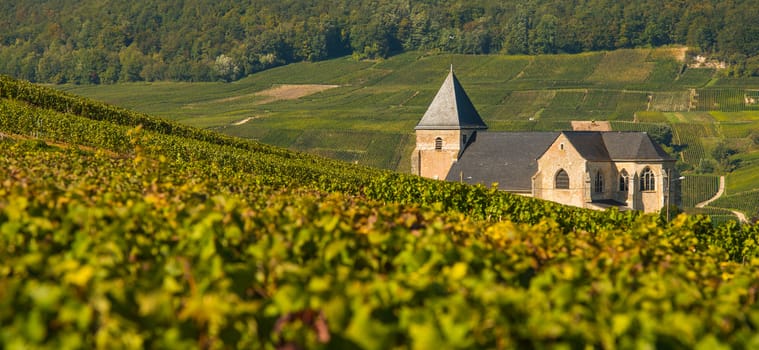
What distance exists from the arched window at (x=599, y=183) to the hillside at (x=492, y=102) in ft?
61.7

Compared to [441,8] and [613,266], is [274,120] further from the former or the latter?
[613,266]

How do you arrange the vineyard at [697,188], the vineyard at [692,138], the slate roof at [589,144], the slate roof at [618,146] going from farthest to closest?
the vineyard at [692,138]
the vineyard at [697,188]
the slate roof at [618,146]
the slate roof at [589,144]

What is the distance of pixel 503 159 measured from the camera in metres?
63.7

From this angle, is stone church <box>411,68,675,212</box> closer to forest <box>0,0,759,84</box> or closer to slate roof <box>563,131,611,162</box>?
slate roof <box>563,131,611,162</box>

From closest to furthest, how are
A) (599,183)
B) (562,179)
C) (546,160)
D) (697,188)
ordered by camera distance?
(562,179), (546,160), (599,183), (697,188)

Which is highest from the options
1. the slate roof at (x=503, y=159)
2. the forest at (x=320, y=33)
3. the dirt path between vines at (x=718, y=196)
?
the forest at (x=320, y=33)

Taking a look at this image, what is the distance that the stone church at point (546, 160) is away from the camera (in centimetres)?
6000

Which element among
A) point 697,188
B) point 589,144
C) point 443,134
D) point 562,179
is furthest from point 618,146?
point 697,188

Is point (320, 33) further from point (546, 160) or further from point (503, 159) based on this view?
point (546, 160)

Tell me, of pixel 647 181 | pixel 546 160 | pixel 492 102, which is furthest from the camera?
pixel 492 102

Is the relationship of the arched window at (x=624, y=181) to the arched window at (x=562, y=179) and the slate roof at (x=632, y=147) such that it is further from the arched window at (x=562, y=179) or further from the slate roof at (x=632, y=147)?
the arched window at (x=562, y=179)

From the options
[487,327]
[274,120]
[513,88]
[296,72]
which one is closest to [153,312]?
[487,327]

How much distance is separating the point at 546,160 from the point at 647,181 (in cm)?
681

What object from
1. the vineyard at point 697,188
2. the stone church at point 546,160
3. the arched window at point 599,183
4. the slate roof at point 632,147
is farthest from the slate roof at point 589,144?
the vineyard at point 697,188
